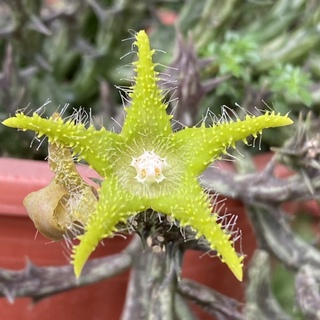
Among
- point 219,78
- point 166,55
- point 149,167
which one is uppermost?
point 166,55

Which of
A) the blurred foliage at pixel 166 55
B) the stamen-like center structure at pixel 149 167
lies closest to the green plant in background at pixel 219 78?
the blurred foliage at pixel 166 55

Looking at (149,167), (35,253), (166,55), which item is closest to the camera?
(149,167)

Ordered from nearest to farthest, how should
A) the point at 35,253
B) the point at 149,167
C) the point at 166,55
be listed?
1. the point at 149,167
2. the point at 35,253
3. the point at 166,55

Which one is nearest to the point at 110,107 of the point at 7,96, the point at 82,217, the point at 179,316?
the point at 7,96

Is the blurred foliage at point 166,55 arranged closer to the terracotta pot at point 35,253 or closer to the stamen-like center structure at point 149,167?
the terracotta pot at point 35,253

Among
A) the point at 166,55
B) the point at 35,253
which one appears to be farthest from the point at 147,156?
the point at 166,55

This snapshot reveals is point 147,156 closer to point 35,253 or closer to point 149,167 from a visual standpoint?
point 149,167

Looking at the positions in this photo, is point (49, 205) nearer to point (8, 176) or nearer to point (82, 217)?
point (82, 217)

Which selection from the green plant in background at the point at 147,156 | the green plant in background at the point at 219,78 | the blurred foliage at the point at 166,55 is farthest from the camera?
the blurred foliage at the point at 166,55
